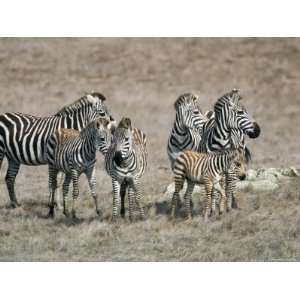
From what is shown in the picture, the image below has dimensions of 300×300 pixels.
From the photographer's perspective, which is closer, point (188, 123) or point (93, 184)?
point (93, 184)

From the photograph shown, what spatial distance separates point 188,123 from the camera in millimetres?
13859

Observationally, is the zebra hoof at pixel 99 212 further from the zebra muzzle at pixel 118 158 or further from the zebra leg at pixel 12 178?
the zebra leg at pixel 12 178

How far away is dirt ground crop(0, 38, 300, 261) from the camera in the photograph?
1284 cm

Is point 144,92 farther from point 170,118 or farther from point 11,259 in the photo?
point 11,259

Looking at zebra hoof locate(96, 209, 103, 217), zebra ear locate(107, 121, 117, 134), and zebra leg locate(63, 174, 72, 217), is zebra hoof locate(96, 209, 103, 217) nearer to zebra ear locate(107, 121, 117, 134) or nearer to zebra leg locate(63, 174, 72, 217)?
zebra leg locate(63, 174, 72, 217)

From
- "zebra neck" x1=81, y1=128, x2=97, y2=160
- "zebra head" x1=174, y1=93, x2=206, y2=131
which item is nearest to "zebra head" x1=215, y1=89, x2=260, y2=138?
"zebra head" x1=174, y1=93, x2=206, y2=131

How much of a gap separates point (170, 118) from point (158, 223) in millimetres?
3669

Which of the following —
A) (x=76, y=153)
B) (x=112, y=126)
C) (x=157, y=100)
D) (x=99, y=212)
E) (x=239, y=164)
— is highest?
(x=157, y=100)


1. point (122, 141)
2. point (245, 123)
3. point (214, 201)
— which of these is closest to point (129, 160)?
point (122, 141)

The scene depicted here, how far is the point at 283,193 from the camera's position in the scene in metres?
14.2

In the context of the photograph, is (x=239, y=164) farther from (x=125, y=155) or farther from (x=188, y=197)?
(x=125, y=155)

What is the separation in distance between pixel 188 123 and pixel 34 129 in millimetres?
2775

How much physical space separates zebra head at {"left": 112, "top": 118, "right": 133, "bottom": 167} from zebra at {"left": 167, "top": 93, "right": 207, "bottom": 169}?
66.2 inches

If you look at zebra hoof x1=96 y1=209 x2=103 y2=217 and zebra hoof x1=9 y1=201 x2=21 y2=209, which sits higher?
zebra hoof x1=9 y1=201 x2=21 y2=209
